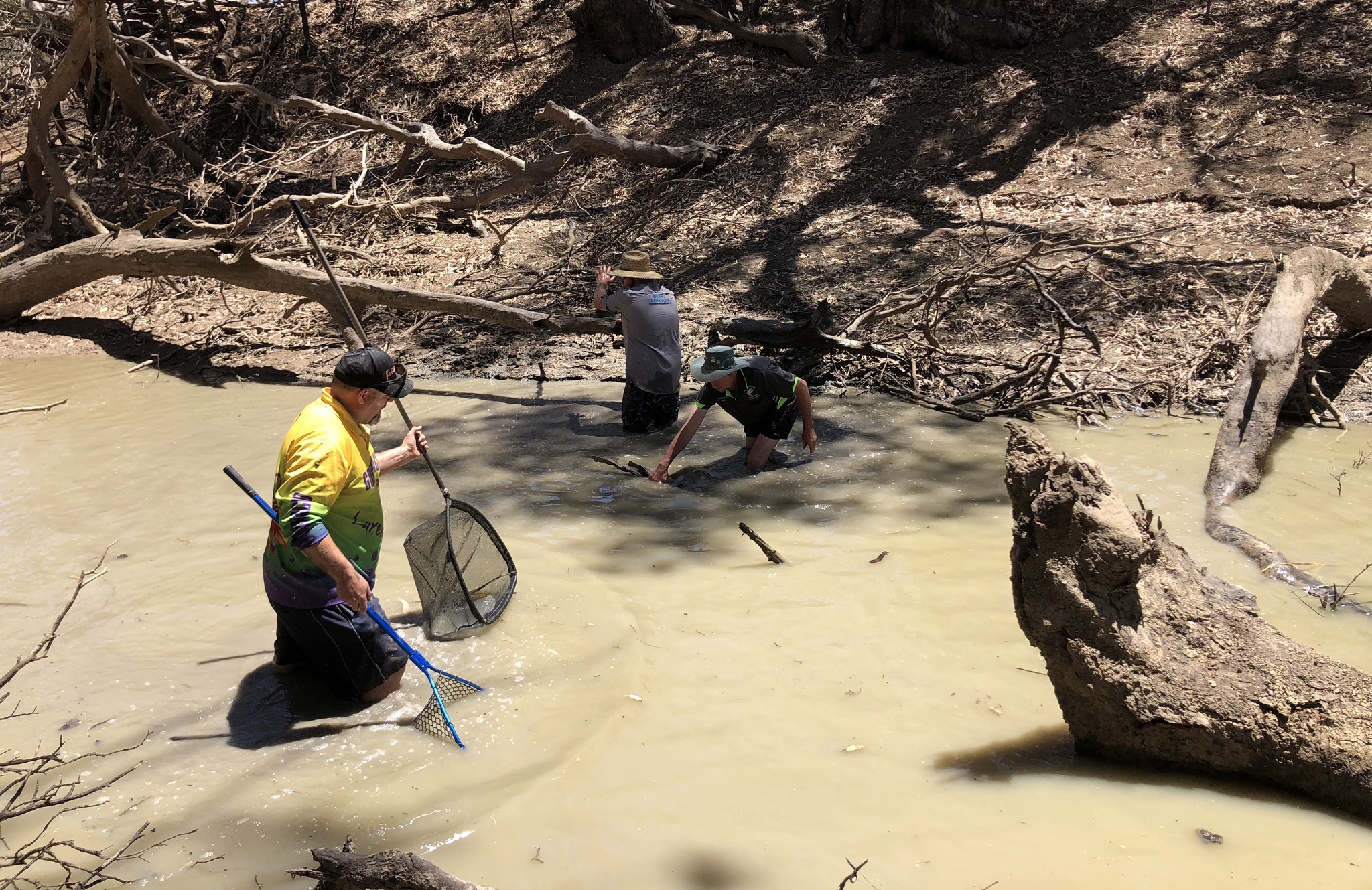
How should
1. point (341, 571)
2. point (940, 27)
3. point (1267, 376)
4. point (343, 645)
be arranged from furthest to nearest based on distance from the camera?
point (940, 27)
point (1267, 376)
point (343, 645)
point (341, 571)

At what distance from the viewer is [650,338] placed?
7535 millimetres

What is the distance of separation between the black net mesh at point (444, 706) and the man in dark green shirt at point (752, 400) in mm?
2577

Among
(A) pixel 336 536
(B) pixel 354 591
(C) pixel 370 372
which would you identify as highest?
(C) pixel 370 372

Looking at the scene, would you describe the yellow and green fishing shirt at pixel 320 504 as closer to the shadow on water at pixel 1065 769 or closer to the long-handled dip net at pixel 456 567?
the long-handled dip net at pixel 456 567

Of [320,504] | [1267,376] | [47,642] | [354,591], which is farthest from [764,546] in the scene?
[1267,376]

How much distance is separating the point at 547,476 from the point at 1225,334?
5749mm

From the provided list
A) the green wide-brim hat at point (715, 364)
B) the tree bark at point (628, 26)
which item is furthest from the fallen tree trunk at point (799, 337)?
the tree bark at point (628, 26)

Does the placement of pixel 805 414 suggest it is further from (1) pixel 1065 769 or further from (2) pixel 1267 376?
(1) pixel 1065 769

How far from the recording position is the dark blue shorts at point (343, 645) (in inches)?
156

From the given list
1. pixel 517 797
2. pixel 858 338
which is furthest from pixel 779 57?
pixel 517 797

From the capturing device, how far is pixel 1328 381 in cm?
770

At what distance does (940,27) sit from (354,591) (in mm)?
→ 12672

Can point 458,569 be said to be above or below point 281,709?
above

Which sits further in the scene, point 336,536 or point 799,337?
point 799,337
